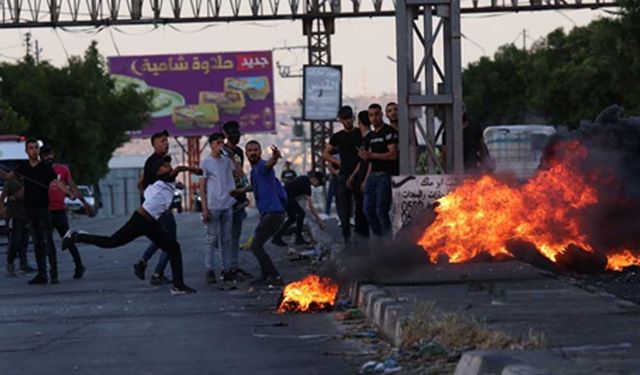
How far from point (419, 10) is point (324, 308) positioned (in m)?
5.73

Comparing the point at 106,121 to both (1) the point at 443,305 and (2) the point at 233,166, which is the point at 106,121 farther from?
(1) the point at 443,305

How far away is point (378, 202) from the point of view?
18.7 meters

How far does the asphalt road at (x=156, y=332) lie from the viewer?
A: 1114 cm

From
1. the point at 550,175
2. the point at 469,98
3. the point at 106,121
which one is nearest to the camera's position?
the point at 550,175

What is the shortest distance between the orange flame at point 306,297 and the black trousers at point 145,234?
112 inches

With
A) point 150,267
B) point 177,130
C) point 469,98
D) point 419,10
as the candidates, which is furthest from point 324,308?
point 177,130

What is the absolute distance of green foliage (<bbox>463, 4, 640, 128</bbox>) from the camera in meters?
46.7

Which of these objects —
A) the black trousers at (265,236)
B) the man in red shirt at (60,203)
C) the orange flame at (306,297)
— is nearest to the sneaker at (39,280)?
the man in red shirt at (60,203)

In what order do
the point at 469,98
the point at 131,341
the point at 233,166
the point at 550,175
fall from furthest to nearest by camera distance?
the point at 469,98 → the point at 233,166 → the point at 550,175 → the point at 131,341

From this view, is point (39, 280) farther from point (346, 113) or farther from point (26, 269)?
point (346, 113)

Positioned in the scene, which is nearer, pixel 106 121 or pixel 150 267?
pixel 150 267

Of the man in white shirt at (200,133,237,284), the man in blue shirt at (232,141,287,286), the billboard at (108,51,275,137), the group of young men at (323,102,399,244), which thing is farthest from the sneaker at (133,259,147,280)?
the billboard at (108,51,275,137)

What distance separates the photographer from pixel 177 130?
345 feet

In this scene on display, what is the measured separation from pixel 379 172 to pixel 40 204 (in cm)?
442
